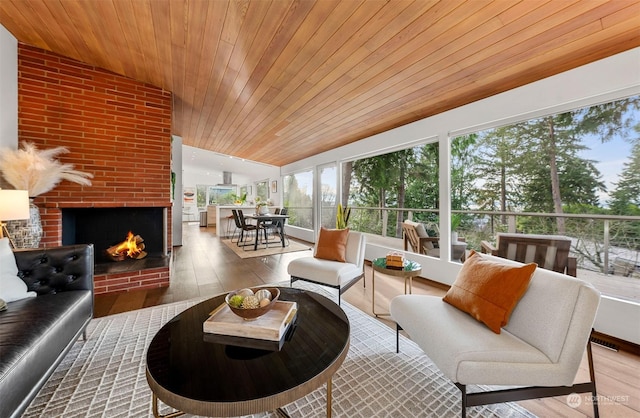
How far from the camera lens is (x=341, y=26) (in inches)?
74.1

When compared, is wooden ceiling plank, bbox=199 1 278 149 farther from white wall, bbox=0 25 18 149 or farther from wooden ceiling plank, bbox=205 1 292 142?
white wall, bbox=0 25 18 149

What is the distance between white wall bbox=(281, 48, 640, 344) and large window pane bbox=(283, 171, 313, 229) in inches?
121

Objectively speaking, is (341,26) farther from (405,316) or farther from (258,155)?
(258,155)

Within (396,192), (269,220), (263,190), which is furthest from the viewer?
(263,190)

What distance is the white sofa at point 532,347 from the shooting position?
1.14 metres

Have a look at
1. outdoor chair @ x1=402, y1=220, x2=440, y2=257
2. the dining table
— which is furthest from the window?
outdoor chair @ x1=402, y1=220, x2=440, y2=257

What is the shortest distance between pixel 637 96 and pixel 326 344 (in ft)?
10.0

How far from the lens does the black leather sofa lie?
104 centimetres

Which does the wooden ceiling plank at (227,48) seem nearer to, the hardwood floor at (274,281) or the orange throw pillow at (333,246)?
the orange throw pillow at (333,246)

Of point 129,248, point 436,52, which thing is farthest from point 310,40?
point 129,248

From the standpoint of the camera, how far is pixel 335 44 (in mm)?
2084

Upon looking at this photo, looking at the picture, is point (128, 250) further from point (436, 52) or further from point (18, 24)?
point (436, 52)

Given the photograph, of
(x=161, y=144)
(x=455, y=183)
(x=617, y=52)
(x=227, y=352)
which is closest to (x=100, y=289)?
(x=161, y=144)

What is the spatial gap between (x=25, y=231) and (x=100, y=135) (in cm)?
136
